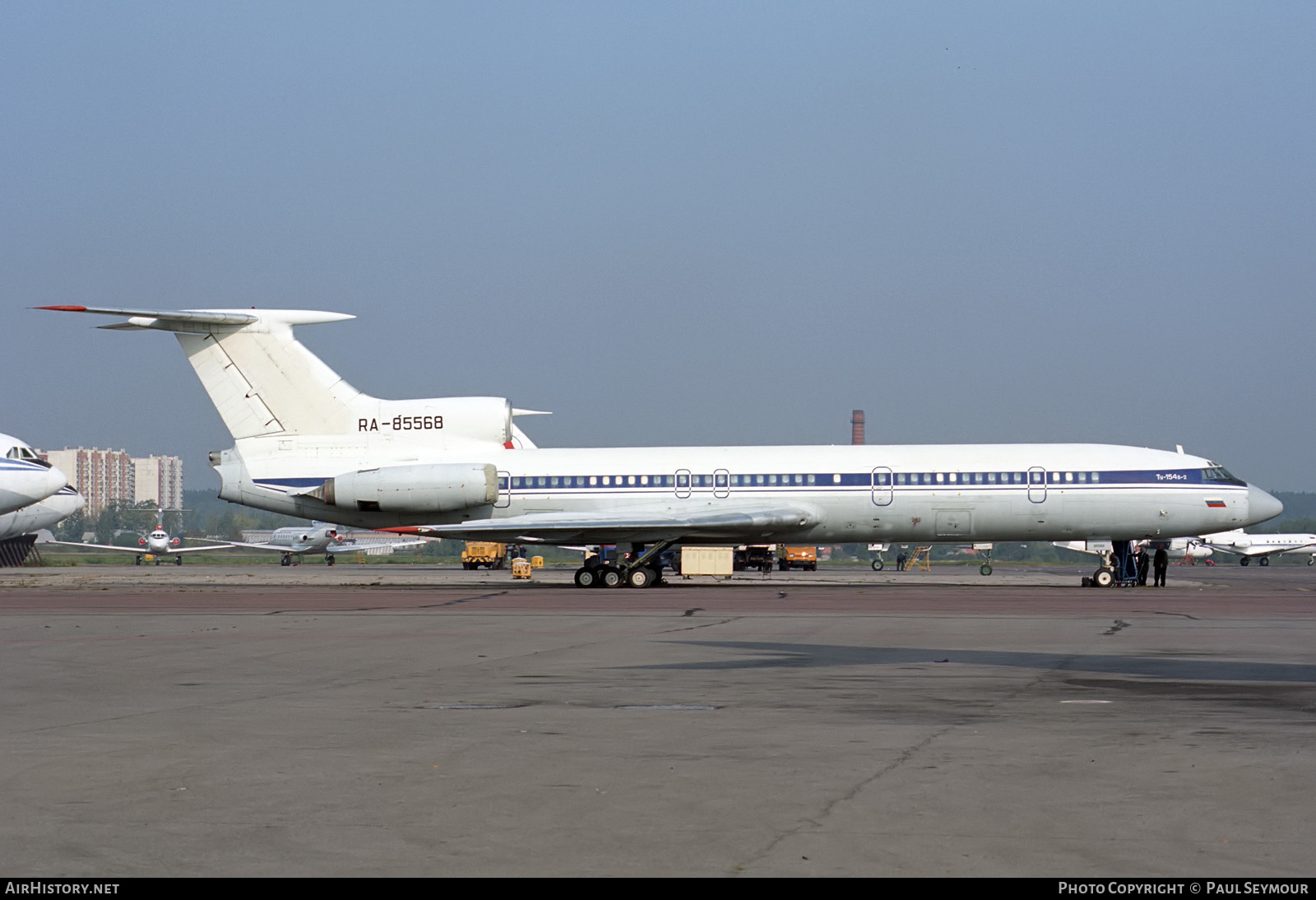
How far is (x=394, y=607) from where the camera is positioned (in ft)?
83.6

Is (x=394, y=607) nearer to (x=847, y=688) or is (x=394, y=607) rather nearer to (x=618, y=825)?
(x=847, y=688)

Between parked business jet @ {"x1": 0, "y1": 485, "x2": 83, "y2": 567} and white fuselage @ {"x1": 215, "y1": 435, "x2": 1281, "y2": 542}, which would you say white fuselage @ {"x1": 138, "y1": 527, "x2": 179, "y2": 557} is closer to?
parked business jet @ {"x1": 0, "y1": 485, "x2": 83, "y2": 567}

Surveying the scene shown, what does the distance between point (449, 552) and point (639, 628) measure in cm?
16172

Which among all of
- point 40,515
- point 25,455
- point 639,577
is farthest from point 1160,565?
point 40,515

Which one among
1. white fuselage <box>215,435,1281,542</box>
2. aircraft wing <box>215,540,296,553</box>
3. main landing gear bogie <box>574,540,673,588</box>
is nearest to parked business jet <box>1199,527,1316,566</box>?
white fuselage <box>215,435,1281,542</box>

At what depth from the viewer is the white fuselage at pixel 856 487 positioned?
1416 inches

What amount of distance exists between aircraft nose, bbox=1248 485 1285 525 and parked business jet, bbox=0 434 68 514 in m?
37.1

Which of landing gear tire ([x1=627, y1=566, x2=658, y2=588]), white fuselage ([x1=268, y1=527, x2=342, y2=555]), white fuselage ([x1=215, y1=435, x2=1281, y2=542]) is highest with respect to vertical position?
white fuselage ([x1=215, y1=435, x2=1281, y2=542])

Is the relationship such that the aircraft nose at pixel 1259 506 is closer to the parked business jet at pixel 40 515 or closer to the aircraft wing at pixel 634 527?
the aircraft wing at pixel 634 527

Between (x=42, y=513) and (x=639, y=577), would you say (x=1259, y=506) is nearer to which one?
(x=639, y=577)

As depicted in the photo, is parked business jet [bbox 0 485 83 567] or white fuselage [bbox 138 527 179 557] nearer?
parked business jet [bbox 0 485 83 567]

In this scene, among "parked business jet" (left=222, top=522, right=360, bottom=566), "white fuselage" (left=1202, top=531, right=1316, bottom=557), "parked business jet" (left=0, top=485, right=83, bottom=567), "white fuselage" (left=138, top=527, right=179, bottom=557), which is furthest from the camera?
"white fuselage" (left=1202, top=531, right=1316, bottom=557)

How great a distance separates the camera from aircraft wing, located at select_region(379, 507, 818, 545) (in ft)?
115

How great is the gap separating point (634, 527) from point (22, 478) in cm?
2181
